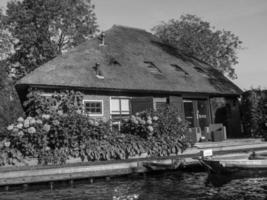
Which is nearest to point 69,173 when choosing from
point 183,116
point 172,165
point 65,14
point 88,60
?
point 172,165

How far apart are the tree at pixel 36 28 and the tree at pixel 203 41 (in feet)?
44.8

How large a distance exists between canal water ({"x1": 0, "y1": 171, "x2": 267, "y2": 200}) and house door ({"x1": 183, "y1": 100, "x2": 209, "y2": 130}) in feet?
30.7

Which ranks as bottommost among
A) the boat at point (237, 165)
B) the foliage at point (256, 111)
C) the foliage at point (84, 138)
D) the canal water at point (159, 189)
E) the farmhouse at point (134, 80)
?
the canal water at point (159, 189)

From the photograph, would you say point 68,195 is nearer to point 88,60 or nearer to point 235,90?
point 88,60

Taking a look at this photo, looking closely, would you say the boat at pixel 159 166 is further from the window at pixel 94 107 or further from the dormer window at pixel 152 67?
the dormer window at pixel 152 67

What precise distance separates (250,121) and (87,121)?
12.5m

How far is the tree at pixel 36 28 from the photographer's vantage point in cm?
3406

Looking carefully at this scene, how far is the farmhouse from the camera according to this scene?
17.6 metres

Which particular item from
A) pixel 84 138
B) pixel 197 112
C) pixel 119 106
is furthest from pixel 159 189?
pixel 197 112

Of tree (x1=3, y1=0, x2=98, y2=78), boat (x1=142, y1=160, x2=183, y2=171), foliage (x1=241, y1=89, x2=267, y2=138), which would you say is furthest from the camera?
tree (x1=3, y1=0, x2=98, y2=78)

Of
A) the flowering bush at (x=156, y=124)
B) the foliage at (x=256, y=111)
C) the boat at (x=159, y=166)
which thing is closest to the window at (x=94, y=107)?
the flowering bush at (x=156, y=124)

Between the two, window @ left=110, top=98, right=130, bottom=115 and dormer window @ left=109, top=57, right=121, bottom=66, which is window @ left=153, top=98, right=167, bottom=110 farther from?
dormer window @ left=109, top=57, right=121, bottom=66

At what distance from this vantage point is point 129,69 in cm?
2017

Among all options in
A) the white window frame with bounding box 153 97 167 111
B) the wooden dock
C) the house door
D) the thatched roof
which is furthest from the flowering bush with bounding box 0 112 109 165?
the house door
